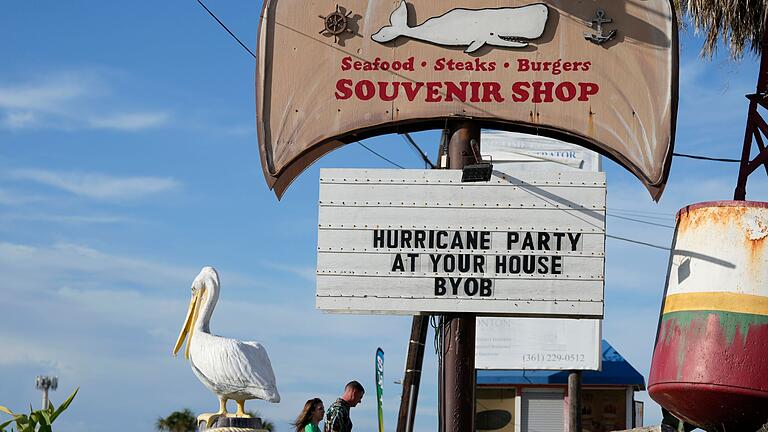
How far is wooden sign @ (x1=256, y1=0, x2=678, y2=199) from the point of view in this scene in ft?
38.6

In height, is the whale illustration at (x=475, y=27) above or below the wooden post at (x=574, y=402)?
above

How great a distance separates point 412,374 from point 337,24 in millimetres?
9611

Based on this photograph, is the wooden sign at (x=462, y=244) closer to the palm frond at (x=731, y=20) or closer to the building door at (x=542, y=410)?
the palm frond at (x=731, y=20)

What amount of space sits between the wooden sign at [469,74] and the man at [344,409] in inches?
103

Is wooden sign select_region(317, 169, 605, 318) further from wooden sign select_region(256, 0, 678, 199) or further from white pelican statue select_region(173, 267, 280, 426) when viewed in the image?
white pelican statue select_region(173, 267, 280, 426)

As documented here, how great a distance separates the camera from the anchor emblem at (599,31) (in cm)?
1179

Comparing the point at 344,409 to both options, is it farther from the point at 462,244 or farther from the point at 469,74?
the point at 469,74

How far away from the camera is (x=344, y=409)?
10430 millimetres

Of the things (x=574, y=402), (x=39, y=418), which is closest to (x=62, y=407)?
(x=39, y=418)

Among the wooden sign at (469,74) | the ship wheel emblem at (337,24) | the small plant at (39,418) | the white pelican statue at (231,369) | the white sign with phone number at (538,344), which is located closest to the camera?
the small plant at (39,418)

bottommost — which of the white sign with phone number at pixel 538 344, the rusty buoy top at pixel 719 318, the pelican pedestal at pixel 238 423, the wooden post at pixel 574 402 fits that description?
the wooden post at pixel 574 402

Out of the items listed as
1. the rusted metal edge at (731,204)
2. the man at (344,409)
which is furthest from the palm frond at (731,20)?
the man at (344,409)

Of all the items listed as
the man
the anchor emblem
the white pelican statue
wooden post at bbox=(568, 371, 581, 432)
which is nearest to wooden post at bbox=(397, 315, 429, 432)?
wooden post at bbox=(568, 371, 581, 432)

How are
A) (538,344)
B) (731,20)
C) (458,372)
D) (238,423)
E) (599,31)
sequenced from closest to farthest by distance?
(458,372) < (599,31) < (238,423) < (731,20) < (538,344)
